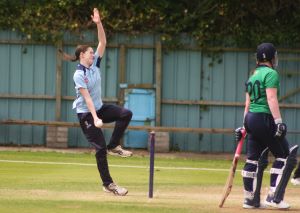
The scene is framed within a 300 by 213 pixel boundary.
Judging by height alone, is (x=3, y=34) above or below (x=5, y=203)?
above

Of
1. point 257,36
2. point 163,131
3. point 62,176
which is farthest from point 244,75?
point 62,176

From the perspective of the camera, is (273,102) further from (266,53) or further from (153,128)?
(153,128)

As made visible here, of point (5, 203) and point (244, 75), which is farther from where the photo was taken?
point (244, 75)

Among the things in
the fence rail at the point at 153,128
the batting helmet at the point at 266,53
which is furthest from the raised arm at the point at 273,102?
the fence rail at the point at 153,128

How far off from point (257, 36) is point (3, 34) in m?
6.56

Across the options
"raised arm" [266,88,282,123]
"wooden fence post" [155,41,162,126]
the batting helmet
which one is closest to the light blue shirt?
the batting helmet

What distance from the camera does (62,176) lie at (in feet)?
52.7

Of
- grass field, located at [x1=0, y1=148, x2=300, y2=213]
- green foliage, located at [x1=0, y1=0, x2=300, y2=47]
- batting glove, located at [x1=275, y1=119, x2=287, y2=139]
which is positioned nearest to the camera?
batting glove, located at [x1=275, y1=119, x2=287, y2=139]

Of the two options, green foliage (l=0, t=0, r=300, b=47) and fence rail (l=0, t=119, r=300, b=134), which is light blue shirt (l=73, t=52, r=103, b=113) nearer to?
fence rail (l=0, t=119, r=300, b=134)

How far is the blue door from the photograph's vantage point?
2423 cm

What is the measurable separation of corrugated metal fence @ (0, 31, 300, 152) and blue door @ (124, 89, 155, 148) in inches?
6.5

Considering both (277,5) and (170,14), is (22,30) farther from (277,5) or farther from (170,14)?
(277,5)

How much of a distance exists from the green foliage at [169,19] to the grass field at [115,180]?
3624 millimetres

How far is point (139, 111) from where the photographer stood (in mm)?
24328
